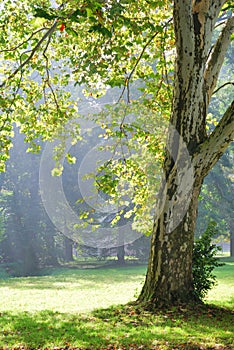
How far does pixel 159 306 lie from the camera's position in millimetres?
8281

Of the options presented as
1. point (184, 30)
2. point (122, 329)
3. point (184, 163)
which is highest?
point (184, 30)

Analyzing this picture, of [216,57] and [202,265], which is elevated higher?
[216,57]

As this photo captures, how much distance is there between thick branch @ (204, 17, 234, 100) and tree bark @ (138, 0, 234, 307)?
737mm

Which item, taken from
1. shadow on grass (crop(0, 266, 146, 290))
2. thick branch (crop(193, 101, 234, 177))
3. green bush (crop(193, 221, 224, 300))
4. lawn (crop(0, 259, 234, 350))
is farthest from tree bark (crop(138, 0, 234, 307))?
shadow on grass (crop(0, 266, 146, 290))

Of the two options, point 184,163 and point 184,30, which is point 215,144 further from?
point 184,30

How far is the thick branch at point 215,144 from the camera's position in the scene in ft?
26.6

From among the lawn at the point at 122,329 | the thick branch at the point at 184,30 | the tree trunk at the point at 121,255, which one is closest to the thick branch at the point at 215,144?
the thick branch at the point at 184,30

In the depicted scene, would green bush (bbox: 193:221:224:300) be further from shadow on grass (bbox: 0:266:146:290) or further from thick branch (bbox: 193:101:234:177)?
shadow on grass (bbox: 0:266:146:290)

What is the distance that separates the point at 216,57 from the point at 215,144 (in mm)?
2194

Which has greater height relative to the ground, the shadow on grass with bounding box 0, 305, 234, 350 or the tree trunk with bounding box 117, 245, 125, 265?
the tree trunk with bounding box 117, 245, 125, 265

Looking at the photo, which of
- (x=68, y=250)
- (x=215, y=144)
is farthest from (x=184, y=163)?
(x=68, y=250)

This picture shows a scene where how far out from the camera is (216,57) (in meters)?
9.38

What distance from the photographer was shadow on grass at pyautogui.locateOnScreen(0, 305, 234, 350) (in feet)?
19.8

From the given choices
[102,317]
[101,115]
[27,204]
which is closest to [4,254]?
[27,204]
